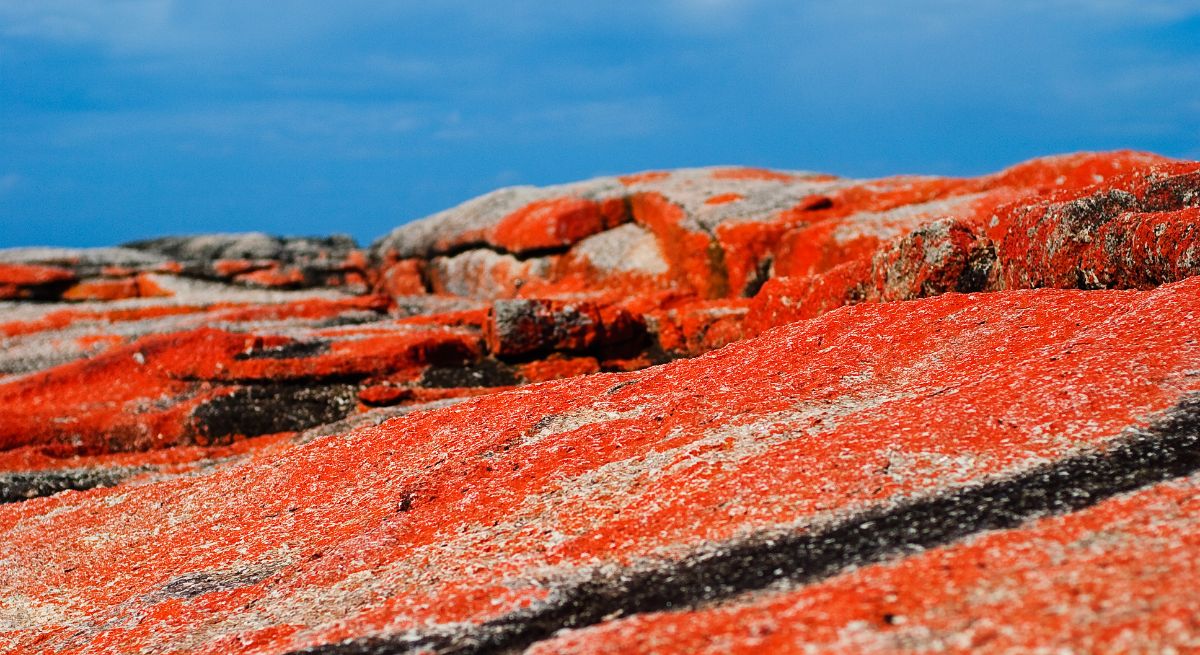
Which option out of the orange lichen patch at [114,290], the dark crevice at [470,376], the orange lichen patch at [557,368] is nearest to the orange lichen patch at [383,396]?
the dark crevice at [470,376]

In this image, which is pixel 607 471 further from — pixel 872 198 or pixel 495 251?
pixel 495 251

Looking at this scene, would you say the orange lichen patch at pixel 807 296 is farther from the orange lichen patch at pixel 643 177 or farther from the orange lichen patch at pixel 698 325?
the orange lichen patch at pixel 643 177

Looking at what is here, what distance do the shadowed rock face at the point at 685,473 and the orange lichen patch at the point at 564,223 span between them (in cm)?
2563

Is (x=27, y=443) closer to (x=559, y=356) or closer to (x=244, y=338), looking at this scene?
(x=244, y=338)

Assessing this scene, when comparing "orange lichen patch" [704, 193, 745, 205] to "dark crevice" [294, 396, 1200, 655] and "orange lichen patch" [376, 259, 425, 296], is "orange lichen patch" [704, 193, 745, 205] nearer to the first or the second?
"orange lichen patch" [376, 259, 425, 296]

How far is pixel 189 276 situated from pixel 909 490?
99323 mm

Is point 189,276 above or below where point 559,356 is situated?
above

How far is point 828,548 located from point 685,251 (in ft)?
181

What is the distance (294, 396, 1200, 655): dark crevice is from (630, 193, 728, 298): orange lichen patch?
49.5m

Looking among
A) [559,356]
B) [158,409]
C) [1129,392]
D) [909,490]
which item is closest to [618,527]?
[909,490]

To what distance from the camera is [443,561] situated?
68.2 feet

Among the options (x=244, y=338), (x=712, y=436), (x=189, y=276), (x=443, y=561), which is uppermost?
(x=189, y=276)

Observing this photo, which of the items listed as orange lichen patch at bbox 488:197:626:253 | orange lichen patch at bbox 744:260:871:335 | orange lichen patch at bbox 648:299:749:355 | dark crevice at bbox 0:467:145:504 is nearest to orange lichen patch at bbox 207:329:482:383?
dark crevice at bbox 0:467:145:504

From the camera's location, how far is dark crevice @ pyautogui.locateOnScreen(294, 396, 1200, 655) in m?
16.6
